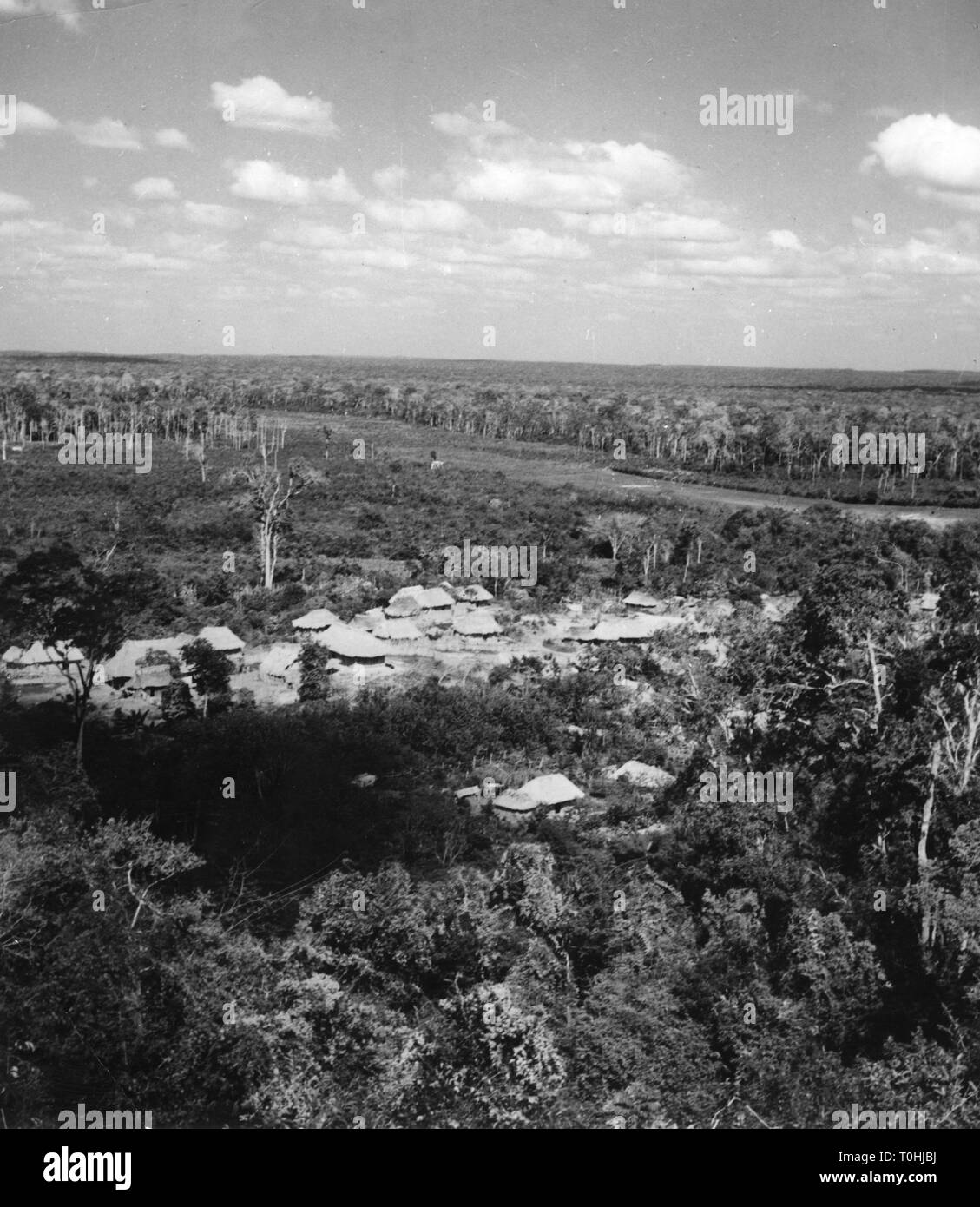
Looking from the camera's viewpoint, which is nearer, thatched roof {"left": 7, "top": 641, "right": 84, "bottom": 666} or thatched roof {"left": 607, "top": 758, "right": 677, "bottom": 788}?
thatched roof {"left": 607, "top": 758, "right": 677, "bottom": 788}

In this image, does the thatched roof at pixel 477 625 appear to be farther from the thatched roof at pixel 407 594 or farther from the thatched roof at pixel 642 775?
the thatched roof at pixel 642 775

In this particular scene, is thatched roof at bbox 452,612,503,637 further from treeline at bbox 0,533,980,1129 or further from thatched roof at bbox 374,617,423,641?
treeline at bbox 0,533,980,1129

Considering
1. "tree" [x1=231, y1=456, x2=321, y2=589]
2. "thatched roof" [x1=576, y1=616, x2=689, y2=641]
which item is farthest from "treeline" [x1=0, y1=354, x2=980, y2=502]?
"tree" [x1=231, y1=456, x2=321, y2=589]

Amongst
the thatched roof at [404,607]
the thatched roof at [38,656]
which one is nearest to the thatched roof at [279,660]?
the thatched roof at [38,656]

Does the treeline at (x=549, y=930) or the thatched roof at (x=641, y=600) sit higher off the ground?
the thatched roof at (x=641, y=600)

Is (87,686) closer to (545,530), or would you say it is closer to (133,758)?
(133,758)

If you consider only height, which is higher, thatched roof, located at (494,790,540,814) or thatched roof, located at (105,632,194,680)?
thatched roof, located at (105,632,194,680)
